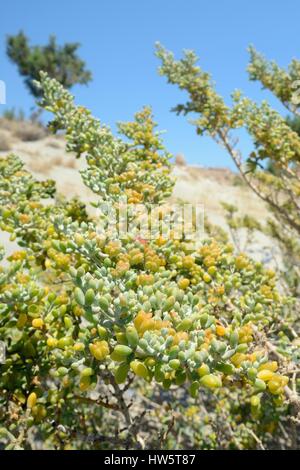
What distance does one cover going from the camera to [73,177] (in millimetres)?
19297

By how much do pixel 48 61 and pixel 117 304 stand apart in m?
31.6

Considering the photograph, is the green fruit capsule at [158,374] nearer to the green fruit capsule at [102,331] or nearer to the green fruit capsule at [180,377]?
the green fruit capsule at [180,377]

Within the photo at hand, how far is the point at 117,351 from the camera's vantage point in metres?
1.29

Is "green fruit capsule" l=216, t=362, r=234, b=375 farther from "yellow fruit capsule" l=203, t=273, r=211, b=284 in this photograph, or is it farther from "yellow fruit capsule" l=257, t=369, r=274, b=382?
"yellow fruit capsule" l=203, t=273, r=211, b=284

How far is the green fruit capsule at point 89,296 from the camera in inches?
54.1

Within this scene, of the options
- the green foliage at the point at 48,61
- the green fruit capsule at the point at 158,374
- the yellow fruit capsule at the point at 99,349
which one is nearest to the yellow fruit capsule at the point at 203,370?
the green fruit capsule at the point at 158,374

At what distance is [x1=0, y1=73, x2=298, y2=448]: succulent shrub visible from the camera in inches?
54.6

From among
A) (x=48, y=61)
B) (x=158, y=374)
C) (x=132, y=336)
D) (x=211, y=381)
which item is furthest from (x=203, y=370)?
(x=48, y=61)

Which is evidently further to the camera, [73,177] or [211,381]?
[73,177]

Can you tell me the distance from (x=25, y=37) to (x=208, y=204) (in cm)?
2040

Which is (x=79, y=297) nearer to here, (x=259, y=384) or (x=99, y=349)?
(x=99, y=349)

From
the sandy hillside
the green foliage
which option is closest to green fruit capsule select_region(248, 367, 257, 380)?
the sandy hillside
